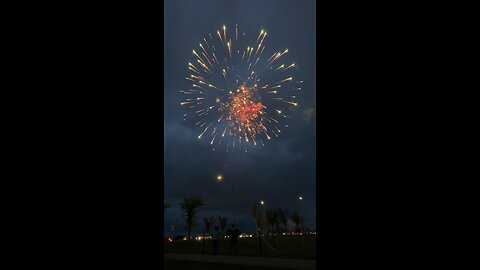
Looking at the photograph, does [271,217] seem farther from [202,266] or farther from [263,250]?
[202,266]

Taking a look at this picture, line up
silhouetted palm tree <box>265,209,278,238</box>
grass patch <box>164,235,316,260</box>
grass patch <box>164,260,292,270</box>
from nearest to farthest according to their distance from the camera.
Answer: grass patch <box>164,260,292,270</box> → grass patch <box>164,235,316,260</box> → silhouetted palm tree <box>265,209,278,238</box>

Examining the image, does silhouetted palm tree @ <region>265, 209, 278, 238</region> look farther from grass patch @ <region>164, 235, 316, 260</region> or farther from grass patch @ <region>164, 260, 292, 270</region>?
grass patch @ <region>164, 260, 292, 270</region>

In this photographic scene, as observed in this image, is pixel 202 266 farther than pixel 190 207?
No

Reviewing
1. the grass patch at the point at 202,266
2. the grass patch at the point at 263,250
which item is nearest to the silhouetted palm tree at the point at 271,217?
the grass patch at the point at 263,250

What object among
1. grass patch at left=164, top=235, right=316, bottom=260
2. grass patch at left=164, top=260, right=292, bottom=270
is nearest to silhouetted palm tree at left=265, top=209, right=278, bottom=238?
grass patch at left=164, top=235, right=316, bottom=260

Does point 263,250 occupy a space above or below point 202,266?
below

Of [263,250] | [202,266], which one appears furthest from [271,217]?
[202,266]
